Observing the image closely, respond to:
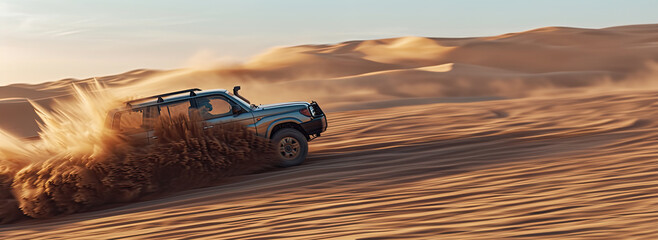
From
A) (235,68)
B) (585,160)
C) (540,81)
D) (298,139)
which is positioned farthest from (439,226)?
(235,68)

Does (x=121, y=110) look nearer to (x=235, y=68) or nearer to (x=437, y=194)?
(x=437, y=194)

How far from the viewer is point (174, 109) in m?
9.61

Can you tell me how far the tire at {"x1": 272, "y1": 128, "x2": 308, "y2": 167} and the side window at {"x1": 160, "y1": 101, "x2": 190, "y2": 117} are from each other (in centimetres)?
136

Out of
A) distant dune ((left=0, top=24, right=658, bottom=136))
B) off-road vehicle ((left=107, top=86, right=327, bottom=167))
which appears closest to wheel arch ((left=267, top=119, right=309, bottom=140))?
off-road vehicle ((left=107, top=86, right=327, bottom=167))

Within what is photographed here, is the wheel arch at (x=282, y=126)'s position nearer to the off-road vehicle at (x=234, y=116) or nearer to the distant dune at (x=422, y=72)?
the off-road vehicle at (x=234, y=116)

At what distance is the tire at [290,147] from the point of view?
10.0 meters

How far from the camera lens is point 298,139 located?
33.0 feet

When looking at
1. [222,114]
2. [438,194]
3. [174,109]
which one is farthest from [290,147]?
[438,194]

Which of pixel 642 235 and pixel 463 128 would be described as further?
pixel 463 128

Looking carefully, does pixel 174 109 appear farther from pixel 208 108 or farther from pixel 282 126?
pixel 282 126

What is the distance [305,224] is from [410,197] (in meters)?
1.34

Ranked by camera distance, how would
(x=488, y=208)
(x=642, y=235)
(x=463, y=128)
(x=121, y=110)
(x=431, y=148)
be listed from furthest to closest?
(x=463, y=128)
(x=431, y=148)
(x=121, y=110)
(x=488, y=208)
(x=642, y=235)

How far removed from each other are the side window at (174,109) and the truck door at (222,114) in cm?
19

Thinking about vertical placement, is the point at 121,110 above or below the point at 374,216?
above
